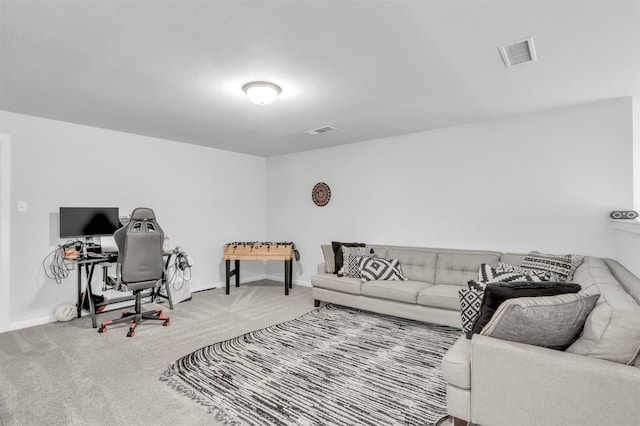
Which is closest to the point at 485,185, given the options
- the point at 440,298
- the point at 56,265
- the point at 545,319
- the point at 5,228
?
the point at 440,298

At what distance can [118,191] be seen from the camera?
4.35 metres

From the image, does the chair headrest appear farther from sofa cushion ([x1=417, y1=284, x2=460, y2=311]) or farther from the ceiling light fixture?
sofa cushion ([x1=417, y1=284, x2=460, y2=311])

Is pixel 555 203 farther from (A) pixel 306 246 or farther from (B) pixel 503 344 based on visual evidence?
(A) pixel 306 246

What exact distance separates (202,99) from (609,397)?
11.6 ft

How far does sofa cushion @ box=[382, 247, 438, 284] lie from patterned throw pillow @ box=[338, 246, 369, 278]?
44cm

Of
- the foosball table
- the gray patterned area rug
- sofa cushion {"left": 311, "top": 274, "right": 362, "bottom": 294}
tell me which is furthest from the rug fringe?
the foosball table

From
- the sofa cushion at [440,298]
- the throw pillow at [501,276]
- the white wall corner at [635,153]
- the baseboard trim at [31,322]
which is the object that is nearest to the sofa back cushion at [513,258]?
the throw pillow at [501,276]

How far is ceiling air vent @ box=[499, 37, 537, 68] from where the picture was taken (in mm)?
2133

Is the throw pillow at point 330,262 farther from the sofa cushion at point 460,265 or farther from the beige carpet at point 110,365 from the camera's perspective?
the sofa cushion at point 460,265

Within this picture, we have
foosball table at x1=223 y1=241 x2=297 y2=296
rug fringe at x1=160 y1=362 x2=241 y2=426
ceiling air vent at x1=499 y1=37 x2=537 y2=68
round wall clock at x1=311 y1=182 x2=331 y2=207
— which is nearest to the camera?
rug fringe at x1=160 y1=362 x2=241 y2=426

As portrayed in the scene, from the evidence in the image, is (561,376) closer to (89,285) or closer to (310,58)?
(310,58)

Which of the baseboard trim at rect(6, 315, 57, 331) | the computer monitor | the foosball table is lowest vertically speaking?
the baseboard trim at rect(6, 315, 57, 331)

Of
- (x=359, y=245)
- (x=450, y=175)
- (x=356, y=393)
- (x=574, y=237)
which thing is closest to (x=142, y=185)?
(x=359, y=245)

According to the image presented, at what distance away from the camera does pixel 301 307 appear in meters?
4.37
